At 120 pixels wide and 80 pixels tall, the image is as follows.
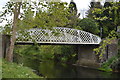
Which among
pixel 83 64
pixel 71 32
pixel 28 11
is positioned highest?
pixel 28 11

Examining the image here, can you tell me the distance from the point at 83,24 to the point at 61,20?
2302 cm

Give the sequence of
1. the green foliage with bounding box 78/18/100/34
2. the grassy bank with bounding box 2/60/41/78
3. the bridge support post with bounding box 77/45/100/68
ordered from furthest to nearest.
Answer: the green foliage with bounding box 78/18/100/34
the bridge support post with bounding box 77/45/100/68
the grassy bank with bounding box 2/60/41/78

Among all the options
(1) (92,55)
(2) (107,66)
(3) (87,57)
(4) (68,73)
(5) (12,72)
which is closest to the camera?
(5) (12,72)

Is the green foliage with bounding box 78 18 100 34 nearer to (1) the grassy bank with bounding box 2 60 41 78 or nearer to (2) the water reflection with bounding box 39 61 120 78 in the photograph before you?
(2) the water reflection with bounding box 39 61 120 78

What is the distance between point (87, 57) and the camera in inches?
1166

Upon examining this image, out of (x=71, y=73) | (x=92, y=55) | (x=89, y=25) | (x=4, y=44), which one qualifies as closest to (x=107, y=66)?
(x=92, y=55)

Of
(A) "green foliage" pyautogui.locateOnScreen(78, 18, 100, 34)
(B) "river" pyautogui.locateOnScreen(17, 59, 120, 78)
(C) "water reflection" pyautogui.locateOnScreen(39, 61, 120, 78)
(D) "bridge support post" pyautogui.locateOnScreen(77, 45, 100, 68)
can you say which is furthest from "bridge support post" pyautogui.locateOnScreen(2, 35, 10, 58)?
(A) "green foliage" pyautogui.locateOnScreen(78, 18, 100, 34)

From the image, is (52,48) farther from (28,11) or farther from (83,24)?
(28,11)

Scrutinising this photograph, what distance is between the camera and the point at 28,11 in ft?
29.0

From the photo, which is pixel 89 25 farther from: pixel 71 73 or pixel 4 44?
pixel 4 44

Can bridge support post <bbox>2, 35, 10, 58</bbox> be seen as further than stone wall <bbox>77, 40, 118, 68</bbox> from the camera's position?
No

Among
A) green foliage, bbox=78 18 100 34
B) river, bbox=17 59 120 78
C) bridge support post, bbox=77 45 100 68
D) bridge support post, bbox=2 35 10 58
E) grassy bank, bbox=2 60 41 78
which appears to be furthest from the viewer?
green foliage, bbox=78 18 100 34

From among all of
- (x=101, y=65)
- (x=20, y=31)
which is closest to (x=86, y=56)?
(x=101, y=65)

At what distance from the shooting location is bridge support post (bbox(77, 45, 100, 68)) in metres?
27.9
